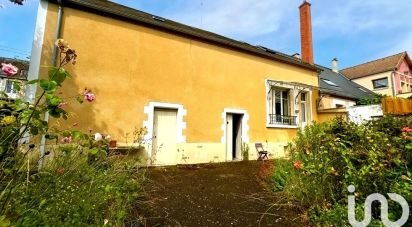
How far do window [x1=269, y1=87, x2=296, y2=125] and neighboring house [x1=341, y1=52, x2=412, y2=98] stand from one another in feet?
52.0

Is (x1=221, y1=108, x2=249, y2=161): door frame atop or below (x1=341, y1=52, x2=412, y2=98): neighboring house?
below

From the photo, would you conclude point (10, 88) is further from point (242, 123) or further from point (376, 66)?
point (376, 66)

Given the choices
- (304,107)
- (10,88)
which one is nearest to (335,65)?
(304,107)

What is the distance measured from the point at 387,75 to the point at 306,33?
12.9m

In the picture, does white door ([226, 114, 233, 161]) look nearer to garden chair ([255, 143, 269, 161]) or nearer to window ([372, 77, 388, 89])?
garden chair ([255, 143, 269, 161])

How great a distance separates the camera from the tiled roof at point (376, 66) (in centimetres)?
2331

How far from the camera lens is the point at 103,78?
7488mm

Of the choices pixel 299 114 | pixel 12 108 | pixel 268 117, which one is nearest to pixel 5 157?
pixel 12 108

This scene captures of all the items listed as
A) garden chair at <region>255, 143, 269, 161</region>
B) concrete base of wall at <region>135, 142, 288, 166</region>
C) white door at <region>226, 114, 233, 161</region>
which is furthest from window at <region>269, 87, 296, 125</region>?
white door at <region>226, 114, 233, 161</region>

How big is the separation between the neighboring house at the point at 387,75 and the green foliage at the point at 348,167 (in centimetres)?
2331

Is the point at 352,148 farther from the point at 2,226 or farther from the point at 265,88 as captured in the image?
the point at 265,88

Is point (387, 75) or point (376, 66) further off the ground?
point (376, 66)

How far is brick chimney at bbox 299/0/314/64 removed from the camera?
50.7 ft

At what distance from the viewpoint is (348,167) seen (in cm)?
326
